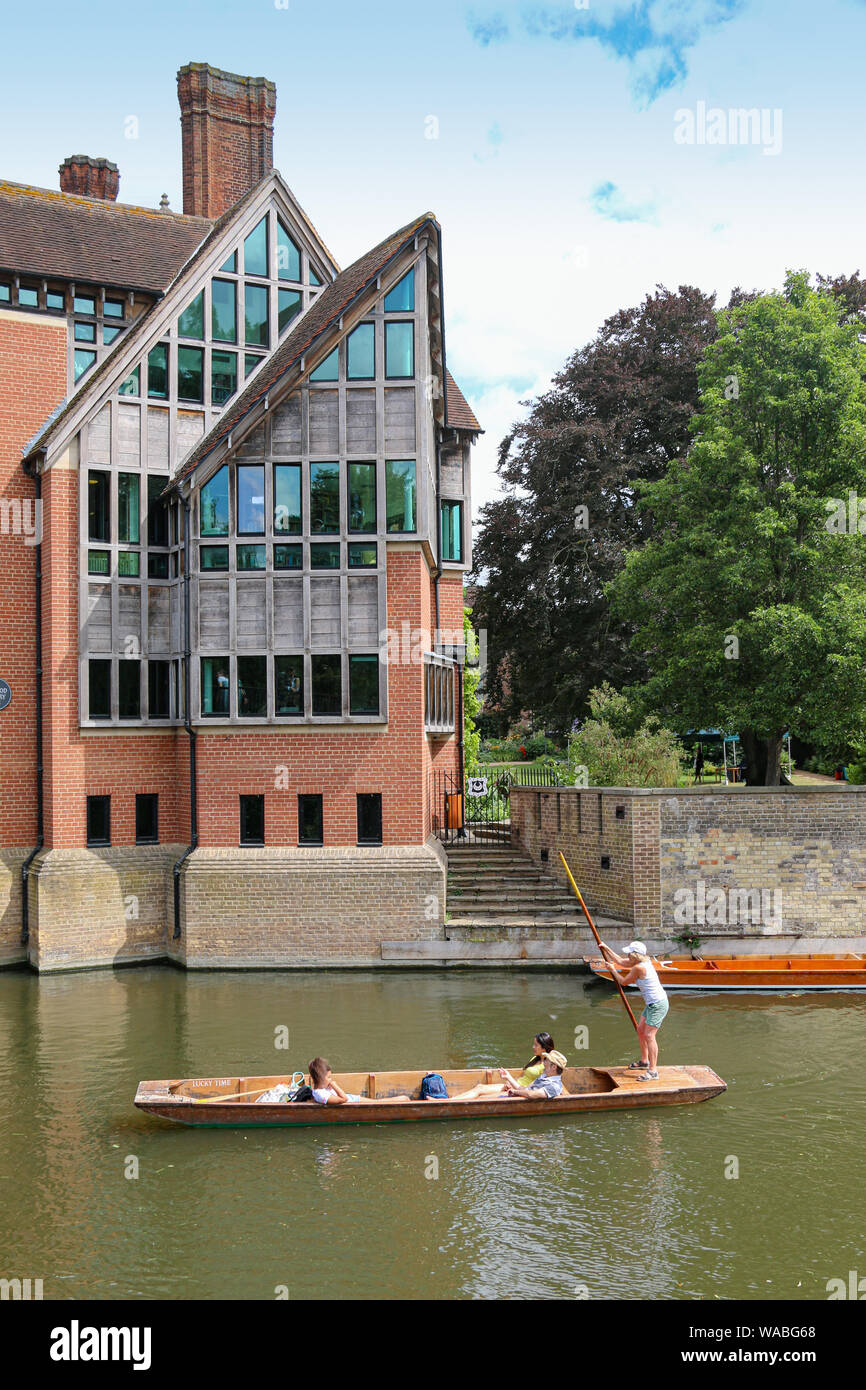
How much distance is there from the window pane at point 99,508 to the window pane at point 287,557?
147 inches

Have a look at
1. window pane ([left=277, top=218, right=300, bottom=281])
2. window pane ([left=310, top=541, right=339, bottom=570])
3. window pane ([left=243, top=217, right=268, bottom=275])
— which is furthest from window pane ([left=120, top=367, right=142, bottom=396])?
window pane ([left=310, top=541, right=339, bottom=570])

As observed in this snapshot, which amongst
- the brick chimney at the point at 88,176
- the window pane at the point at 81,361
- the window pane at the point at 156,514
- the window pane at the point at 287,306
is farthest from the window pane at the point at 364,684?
the brick chimney at the point at 88,176

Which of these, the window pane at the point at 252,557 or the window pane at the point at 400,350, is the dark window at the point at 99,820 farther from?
the window pane at the point at 400,350

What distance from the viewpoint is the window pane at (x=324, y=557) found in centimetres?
2297

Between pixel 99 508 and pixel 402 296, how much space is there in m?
7.75

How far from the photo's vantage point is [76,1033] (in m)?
18.3

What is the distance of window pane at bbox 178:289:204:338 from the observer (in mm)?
24172

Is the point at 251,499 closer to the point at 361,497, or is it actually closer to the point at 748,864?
the point at 361,497

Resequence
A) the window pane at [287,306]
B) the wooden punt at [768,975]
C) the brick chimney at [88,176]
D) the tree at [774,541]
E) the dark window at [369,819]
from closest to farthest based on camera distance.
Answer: the wooden punt at [768,975] < the tree at [774,541] < the dark window at [369,819] < the window pane at [287,306] < the brick chimney at [88,176]

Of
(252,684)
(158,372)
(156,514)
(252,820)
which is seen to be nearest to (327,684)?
(252,684)

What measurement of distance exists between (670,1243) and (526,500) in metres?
32.2

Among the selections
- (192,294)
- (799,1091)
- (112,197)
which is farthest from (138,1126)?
(112,197)

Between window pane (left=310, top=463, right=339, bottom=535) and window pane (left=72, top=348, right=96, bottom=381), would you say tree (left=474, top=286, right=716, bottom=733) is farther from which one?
window pane (left=72, top=348, right=96, bottom=381)

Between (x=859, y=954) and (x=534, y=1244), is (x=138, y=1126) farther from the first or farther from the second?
(x=859, y=954)
